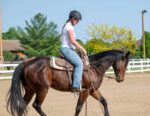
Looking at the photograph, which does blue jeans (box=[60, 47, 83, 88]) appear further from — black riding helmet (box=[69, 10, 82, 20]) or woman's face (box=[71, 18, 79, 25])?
black riding helmet (box=[69, 10, 82, 20])

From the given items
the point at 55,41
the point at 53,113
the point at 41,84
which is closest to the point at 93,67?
the point at 41,84

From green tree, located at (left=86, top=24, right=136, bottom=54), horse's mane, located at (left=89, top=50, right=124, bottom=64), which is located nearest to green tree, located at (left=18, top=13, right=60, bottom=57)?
A: green tree, located at (left=86, top=24, right=136, bottom=54)

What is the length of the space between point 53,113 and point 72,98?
3.69 metres

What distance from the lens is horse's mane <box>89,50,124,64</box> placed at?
868 cm

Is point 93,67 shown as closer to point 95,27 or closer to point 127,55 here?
point 127,55

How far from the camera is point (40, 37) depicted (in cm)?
7169

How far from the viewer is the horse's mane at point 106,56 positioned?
8.68m

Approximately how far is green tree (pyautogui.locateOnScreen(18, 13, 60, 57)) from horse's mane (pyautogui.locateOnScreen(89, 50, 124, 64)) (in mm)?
57473

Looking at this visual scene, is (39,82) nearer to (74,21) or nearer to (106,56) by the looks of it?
(74,21)

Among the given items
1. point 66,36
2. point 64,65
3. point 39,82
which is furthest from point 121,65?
point 39,82

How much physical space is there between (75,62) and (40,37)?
6404 centimetres

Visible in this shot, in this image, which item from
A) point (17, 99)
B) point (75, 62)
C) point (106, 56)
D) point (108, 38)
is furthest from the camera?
point (108, 38)

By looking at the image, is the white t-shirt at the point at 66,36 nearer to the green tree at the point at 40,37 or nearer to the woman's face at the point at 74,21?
the woman's face at the point at 74,21

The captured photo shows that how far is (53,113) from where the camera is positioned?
9773 mm
